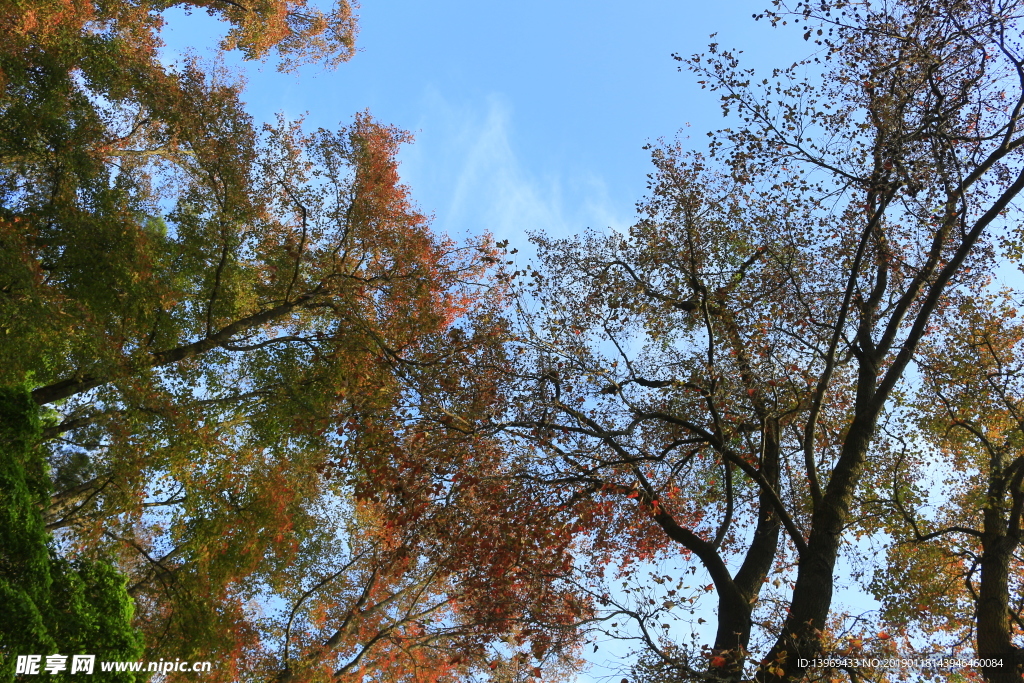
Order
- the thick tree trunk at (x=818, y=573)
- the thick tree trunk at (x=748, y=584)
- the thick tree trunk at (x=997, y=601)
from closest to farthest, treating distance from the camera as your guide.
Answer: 1. the thick tree trunk at (x=818, y=573)
2. the thick tree trunk at (x=748, y=584)
3. the thick tree trunk at (x=997, y=601)

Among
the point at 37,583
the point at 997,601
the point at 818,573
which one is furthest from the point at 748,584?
the point at 37,583

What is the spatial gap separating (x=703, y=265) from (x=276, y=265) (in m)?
9.40

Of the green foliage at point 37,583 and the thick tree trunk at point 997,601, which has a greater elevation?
the thick tree trunk at point 997,601

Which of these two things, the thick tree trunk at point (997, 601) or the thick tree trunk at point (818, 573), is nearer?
the thick tree trunk at point (818, 573)

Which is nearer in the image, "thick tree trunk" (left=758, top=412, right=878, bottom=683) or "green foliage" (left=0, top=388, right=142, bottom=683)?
"thick tree trunk" (left=758, top=412, right=878, bottom=683)

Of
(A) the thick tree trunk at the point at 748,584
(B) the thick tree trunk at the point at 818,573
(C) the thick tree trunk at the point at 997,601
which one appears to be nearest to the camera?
(B) the thick tree trunk at the point at 818,573

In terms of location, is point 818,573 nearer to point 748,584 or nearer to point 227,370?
point 748,584

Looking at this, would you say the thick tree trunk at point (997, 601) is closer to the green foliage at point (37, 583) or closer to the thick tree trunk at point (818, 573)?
the thick tree trunk at point (818, 573)

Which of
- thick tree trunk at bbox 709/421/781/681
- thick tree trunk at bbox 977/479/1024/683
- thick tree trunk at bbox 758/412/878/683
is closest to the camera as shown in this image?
thick tree trunk at bbox 758/412/878/683

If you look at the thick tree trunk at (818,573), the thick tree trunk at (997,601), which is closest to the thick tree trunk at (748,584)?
the thick tree trunk at (818,573)

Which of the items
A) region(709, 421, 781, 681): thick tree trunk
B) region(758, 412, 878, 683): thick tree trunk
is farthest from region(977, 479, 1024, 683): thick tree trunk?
region(709, 421, 781, 681): thick tree trunk

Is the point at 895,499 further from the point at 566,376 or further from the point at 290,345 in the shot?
the point at 290,345

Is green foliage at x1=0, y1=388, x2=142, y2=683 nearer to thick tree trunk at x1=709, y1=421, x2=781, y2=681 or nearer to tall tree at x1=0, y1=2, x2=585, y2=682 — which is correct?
tall tree at x1=0, y1=2, x2=585, y2=682

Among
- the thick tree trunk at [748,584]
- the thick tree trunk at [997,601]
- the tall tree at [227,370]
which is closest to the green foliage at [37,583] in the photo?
the tall tree at [227,370]
